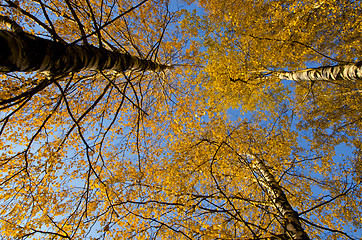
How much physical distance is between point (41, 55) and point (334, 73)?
16.5 ft

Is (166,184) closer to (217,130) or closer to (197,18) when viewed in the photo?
(217,130)

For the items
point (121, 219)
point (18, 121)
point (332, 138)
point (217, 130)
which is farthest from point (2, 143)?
point (332, 138)

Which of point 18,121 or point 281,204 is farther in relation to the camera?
point 18,121

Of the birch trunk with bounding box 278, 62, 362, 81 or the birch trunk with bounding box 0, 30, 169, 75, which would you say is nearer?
the birch trunk with bounding box 0, 30, 169, 75

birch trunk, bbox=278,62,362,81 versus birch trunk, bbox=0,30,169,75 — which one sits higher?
birch trunk, bbox=278,62,362,81

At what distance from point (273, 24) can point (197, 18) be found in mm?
2908

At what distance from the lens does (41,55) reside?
4.99 ft

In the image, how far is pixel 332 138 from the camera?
6.07m

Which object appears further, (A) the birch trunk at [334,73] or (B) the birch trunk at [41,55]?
(A) the birch trunk at [334,73]

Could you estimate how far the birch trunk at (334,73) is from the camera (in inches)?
117

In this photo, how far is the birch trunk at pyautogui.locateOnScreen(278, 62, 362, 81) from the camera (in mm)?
2961

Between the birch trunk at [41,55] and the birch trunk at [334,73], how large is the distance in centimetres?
453

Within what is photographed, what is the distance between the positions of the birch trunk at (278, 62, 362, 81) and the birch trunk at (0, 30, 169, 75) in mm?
4527

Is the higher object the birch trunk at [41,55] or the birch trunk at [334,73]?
the birch trunk at [334,73]
